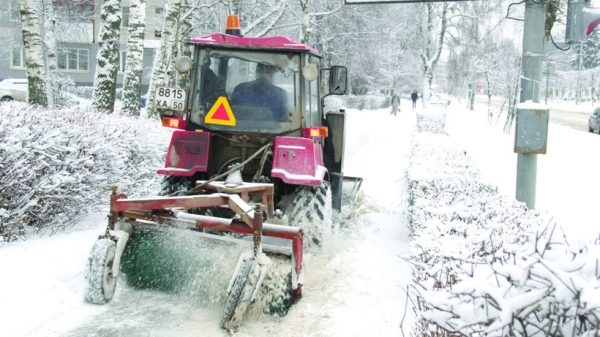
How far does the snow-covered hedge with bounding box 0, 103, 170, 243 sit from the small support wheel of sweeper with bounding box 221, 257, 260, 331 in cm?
237

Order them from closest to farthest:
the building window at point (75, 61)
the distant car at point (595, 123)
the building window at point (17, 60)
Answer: the distant car at point (595, 123) < the building window at point (17, 60) < the building window at point (75, 61)

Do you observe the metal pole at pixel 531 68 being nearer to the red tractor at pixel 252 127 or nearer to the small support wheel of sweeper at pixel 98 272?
the red tractor at pixel 252 127

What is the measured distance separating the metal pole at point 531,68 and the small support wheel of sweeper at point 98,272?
3829mm

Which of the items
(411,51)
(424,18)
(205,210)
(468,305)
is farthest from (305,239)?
(411,51)

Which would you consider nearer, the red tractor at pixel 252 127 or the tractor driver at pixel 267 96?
the red tractor at pixel 252 127

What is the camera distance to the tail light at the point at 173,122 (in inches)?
231

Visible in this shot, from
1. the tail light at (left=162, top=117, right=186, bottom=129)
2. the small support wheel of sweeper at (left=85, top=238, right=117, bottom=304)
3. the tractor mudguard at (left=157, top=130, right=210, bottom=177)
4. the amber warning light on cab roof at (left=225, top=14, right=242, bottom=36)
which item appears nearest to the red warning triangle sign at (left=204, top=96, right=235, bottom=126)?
the tractor mudguard at (left=157, top=130, right=210, bottom=177)

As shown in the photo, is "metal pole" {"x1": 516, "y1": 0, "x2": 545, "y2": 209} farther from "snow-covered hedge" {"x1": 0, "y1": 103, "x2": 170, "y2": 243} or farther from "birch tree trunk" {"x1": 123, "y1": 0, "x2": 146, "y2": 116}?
"birch tree trunk" {"x1": 123, "y1": 0, "x2": 146, "y2": 116}

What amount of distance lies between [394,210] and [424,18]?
2829 cm

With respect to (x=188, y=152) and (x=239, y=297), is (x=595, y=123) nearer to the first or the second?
(x=188, y=152)

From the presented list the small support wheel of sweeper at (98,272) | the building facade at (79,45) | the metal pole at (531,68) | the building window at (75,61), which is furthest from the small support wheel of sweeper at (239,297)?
the building window at (75,61)

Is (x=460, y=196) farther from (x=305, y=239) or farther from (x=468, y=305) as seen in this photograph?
(x=468, y=305)

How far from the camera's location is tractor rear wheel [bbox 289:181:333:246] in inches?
216

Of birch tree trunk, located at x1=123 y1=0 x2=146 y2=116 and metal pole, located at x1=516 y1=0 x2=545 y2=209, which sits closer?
metal pole, located at x1=516 y1=0 x2=545 y2=209
